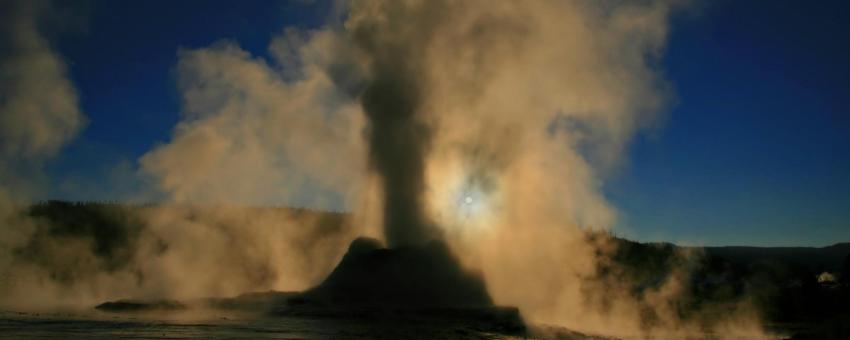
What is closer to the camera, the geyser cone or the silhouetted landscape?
the silhouetted landscape

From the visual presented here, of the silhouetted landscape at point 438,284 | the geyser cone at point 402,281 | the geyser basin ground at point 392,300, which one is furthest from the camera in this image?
the geyser cone at point 402,281

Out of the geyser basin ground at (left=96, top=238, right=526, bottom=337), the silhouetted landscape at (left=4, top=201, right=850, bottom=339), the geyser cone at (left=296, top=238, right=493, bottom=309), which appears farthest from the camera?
the geyser cone at (left=296, top=238, right=493, bottom=309)

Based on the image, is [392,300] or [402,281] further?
[402,281]

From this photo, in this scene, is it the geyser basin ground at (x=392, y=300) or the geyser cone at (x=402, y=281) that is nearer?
the geyser basin ground at (x=392, y=300)

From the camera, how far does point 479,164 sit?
99.1 feet

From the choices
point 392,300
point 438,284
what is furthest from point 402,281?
point 438,284

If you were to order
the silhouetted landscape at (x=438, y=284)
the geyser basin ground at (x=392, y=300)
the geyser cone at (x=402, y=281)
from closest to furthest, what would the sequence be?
1. the geyser basin ground at (x=392, y=300)
2. the silhouetted landscape at (x=438, y=284)
3. the geyser cone at (x=402, y=281)

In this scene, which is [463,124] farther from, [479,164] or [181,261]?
[181,261]

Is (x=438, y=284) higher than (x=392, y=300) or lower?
higher

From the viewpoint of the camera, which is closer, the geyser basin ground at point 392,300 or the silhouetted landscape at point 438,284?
the geyser basin ground at point 392,300

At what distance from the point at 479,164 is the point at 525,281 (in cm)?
562

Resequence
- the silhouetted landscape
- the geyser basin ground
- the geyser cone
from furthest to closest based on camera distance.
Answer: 1. the geyser cone
2. the silhouetted landscape
3. the geyser basin ground

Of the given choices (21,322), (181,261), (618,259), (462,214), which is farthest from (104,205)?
(21,322)

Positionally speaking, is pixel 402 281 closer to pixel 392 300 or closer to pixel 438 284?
pixel 392 300
